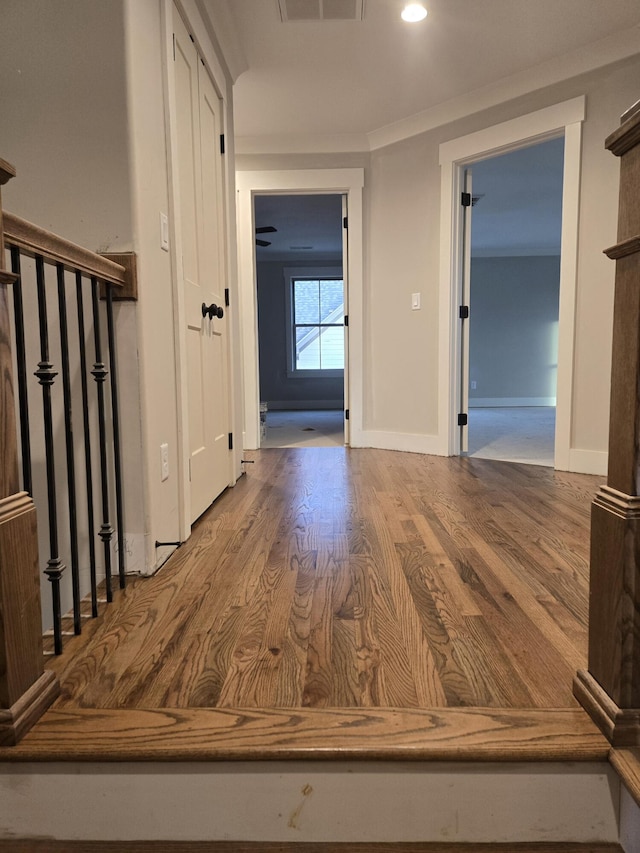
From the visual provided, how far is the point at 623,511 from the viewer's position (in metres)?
0.93

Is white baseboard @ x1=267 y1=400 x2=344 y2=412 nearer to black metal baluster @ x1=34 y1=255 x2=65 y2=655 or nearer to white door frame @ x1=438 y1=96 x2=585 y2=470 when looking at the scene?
white door frame @ x1=438 y1=96 x2=585 y2=470

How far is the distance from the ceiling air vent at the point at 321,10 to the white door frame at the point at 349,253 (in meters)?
1.51

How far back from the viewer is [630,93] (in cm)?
296

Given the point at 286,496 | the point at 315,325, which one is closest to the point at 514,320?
the point at 315,325

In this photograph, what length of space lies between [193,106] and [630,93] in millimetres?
2350

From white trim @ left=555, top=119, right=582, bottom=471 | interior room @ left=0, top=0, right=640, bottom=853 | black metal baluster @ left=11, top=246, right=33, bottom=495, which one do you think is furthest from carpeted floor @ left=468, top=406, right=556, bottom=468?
black metal baluster @ left=11, top=246, right=33, bottom=495

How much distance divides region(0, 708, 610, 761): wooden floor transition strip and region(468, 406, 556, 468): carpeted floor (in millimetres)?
2822

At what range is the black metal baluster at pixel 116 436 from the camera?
1577 mm

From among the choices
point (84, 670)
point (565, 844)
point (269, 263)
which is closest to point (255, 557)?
point (84, 670)

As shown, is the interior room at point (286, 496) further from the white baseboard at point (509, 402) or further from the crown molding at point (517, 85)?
the white baseboard at point (509, 402)

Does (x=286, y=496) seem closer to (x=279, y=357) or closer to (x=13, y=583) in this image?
(x=13, y=583)

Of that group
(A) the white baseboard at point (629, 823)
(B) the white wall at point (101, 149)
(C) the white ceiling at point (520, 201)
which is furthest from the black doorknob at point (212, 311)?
(C) the white ceiling at point (520, 201)

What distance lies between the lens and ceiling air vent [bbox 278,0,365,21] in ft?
8.45

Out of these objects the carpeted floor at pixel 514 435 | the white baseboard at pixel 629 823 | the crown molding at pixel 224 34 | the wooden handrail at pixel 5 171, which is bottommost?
the white baseboard at pixel 629 823
